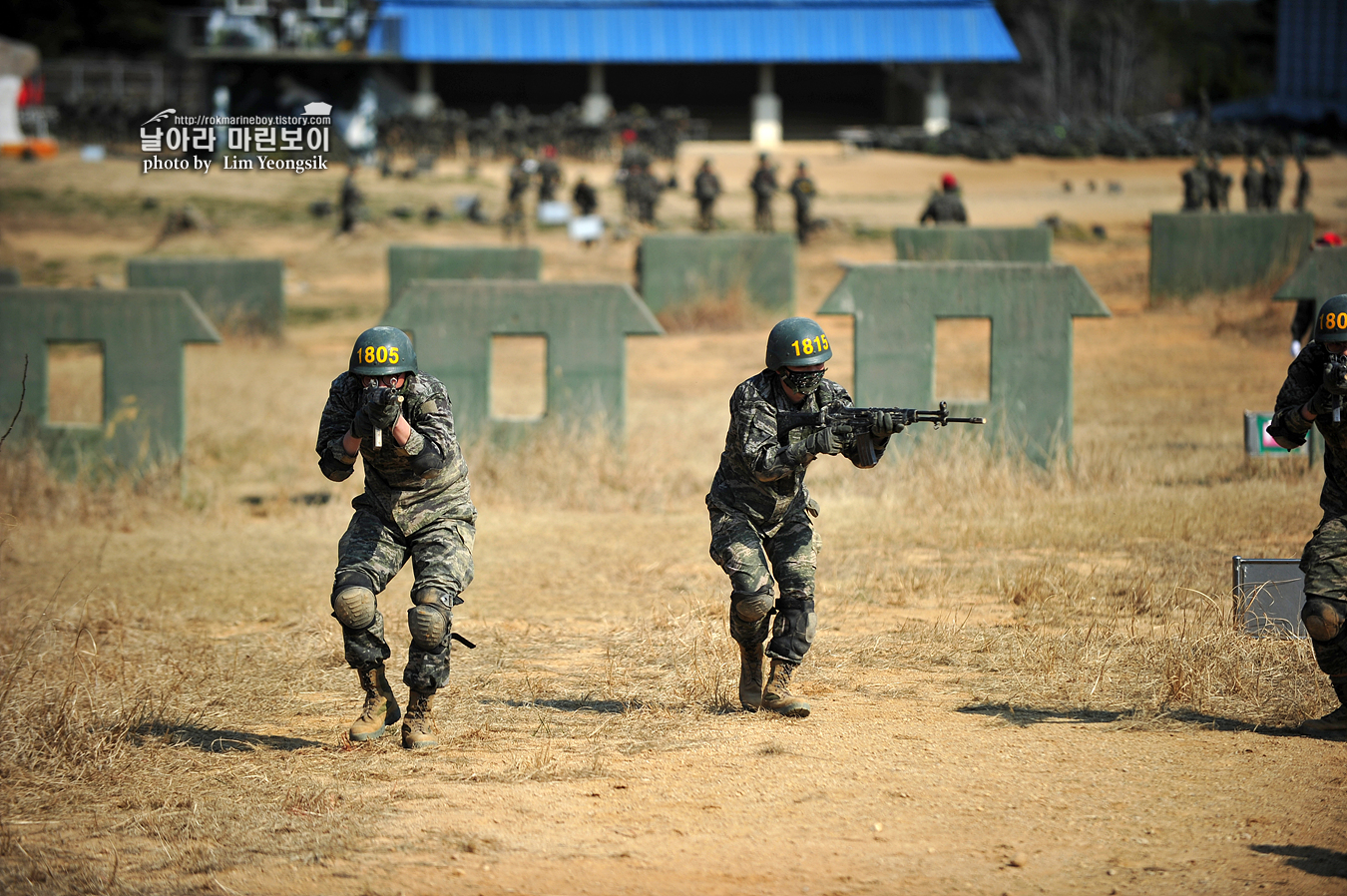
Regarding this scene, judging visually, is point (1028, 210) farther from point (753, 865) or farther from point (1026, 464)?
point (753, 865)

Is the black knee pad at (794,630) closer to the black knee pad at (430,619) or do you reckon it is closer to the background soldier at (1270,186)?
the black knee pad at (430,619)

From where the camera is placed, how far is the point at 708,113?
5356 centimetres

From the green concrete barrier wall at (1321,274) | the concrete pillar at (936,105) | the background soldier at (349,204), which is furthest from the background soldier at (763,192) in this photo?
the concrete pillar at (936,105)

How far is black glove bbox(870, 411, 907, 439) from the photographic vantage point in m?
5.73

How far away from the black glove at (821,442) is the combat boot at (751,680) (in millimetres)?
986

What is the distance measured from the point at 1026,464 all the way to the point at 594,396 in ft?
12.3

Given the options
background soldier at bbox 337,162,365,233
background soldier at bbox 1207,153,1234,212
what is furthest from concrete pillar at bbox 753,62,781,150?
background soldier at bbox 1207,153,1234,212

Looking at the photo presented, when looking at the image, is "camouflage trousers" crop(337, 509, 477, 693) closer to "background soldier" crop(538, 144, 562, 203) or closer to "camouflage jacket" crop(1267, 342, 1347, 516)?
"camouflage jacket" crop(1267, 342, 1347, 516)

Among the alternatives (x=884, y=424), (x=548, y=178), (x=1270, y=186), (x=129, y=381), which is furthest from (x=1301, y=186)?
(x=884, y=424)

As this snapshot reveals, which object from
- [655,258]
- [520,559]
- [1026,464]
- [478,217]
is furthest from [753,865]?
[478,217]

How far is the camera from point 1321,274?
1174 cm

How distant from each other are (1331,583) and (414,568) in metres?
3.64

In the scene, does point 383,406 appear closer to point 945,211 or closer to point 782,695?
point 782,695

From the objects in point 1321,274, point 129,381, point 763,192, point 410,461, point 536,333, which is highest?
point 763,192
